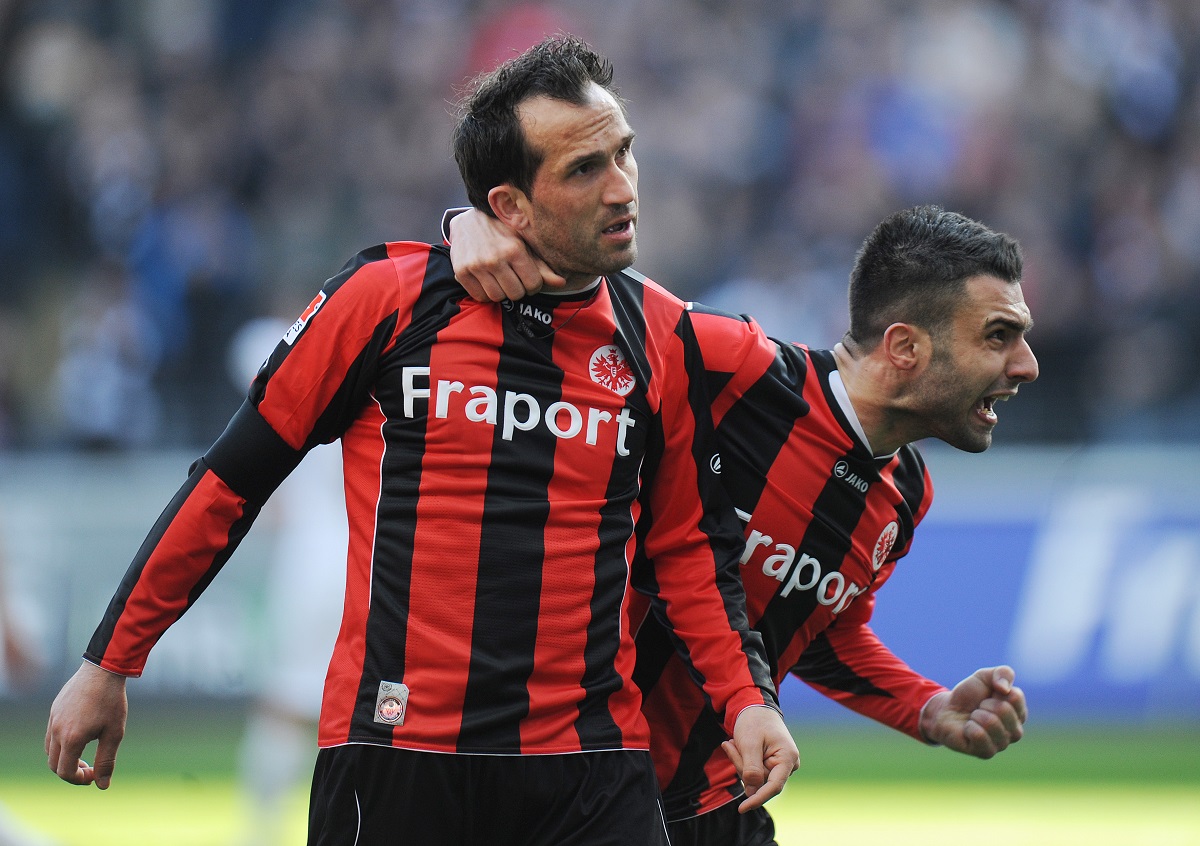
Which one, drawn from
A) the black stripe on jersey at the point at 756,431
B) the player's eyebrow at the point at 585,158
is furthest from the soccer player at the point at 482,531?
the black stripe on jersey at the point at 756,431

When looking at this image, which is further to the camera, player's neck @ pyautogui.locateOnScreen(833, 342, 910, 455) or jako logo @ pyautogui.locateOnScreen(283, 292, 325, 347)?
player's neck @ pyautogui.locateOnScreen(833, 342, 910, 455)

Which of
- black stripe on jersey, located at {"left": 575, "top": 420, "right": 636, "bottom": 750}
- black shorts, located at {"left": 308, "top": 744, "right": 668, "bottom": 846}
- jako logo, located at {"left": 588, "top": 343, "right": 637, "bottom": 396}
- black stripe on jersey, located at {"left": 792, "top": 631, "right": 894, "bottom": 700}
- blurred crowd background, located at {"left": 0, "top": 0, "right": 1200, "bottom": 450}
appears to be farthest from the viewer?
blurred crowd background, located at {"left": 0, "top": 0, "right": 1200, "bottom": 450}

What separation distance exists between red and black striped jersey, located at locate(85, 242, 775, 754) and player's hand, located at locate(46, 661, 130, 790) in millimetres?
44

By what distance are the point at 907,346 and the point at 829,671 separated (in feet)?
3.08

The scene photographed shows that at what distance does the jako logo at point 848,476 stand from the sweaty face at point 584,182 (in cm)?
83

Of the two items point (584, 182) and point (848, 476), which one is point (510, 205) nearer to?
point (584, 182)

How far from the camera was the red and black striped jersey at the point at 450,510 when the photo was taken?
2.92 m

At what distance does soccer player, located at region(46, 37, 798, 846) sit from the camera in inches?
114

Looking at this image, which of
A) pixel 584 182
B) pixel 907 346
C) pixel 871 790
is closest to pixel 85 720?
pixel 584 182

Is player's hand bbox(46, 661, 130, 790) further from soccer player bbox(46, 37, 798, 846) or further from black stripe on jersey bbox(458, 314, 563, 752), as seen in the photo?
black stripe on jersey bbox(458, 314, 563, 752)

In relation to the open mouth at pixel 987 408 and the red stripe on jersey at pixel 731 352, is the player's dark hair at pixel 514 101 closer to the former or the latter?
the red stripe on jersey at pixel 731 352

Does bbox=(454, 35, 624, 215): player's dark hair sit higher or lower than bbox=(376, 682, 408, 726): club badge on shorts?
higher

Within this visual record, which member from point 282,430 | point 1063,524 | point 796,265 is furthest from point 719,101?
point 282,430

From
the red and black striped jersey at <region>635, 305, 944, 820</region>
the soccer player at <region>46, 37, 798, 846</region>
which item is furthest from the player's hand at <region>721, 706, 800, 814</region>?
the red and black striped jersey at <region>635, 305, 944, 820</region>
